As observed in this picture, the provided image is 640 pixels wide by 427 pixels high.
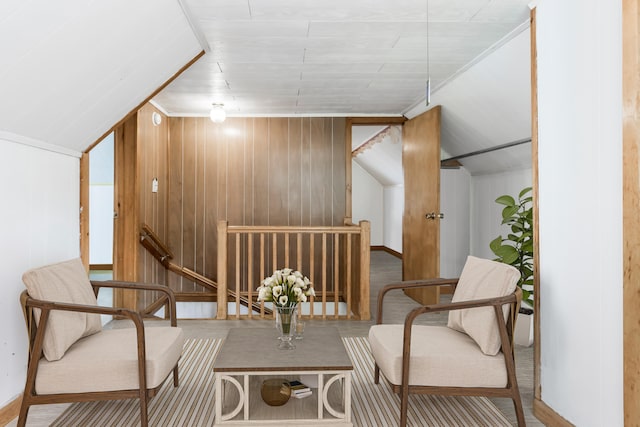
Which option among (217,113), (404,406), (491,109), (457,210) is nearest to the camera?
(404,406)

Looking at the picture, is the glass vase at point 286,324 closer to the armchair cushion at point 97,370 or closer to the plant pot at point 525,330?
the armchair cushion at point 97,370

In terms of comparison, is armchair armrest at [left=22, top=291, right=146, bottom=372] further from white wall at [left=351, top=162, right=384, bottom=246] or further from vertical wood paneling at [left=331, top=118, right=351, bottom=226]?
white wall at [left=351, top=162, right=384, bottom=246]

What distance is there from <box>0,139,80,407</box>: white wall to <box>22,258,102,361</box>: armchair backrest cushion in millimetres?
235

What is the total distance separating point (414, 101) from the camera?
16.1ft

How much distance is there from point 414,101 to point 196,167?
109 inches

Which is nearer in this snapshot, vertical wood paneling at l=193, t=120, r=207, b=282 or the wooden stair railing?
the wooden stair railing

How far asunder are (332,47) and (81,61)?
1644 millimetres

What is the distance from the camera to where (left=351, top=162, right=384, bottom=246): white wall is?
10234mm

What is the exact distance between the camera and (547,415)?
7.30ft

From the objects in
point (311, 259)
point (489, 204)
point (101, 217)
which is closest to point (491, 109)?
point (489, 204)

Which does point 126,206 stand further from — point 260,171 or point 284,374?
point 284,374

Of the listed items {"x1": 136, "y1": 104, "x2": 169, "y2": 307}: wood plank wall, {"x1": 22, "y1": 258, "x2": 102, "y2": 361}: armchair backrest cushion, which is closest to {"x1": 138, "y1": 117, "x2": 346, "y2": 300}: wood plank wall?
{"x1": 136, "y1": 104, "x2": 169, "y2": 307}: wood plank wall

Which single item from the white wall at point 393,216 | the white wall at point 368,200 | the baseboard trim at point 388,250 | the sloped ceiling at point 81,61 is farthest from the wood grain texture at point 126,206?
the white wall at point 368,200

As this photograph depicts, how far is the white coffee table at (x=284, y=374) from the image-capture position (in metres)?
2.04
